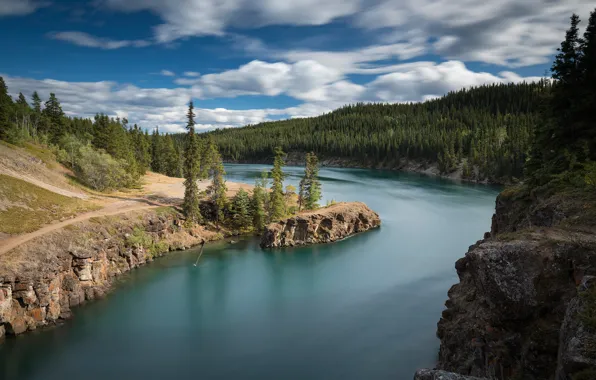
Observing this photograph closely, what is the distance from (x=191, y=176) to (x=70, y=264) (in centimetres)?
2118

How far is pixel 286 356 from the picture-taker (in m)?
24.9

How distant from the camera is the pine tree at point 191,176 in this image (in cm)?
5200

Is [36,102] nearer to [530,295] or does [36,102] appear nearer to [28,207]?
[28,207]

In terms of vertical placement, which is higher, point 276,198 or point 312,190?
point 312,190

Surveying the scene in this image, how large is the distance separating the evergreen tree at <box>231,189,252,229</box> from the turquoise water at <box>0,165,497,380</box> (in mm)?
5677

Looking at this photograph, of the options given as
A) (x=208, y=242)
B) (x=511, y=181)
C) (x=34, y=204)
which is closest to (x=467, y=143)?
(x=511, y=181)

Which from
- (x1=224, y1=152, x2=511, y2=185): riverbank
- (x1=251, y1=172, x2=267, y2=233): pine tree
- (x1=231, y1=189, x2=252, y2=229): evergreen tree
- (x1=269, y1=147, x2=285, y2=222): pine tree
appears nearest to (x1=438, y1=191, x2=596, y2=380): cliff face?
(x1=269, y1=147, x2=285, y2=222): pine tree

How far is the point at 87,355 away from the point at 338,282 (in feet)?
77.6

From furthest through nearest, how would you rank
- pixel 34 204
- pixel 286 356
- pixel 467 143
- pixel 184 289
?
pixel 467 143 → pixel 34 204 → pixel 184 289 → pixel 286 356

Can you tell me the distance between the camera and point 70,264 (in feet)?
109

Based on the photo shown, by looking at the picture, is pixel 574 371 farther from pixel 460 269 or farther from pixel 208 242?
pixel 208 242

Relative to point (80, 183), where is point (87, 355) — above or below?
below

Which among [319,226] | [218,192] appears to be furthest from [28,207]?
[319,226]

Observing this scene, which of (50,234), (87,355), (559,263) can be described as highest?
(559,263)
